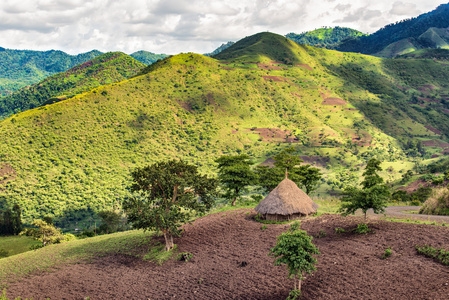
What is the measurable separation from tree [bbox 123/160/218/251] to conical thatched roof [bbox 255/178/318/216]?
4.94m

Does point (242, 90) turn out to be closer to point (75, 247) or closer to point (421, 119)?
point (421, 119)

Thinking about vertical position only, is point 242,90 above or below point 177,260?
above

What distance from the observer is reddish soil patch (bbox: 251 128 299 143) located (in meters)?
131

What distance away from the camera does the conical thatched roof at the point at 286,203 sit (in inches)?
1221

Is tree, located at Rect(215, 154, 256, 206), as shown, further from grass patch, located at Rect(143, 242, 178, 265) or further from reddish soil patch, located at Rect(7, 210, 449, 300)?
grass patch, located at Rect(143, 242, 178, 265)

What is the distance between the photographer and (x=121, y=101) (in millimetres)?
127375

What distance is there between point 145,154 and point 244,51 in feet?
321

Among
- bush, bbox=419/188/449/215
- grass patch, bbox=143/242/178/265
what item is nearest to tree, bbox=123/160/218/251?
grass patch, bbox=143/242/178/265

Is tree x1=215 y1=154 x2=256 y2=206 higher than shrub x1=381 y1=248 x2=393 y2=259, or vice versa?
tree x1=215 y1=154 x2=256 y2=206

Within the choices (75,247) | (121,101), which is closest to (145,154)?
(121,101)

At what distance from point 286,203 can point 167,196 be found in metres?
10.2

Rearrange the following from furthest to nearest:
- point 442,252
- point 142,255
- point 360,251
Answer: point 142,255
point 360,251
point 442,252

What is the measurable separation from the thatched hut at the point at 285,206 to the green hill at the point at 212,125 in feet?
220

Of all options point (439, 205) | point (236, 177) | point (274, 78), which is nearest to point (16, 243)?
point (236, 177)
